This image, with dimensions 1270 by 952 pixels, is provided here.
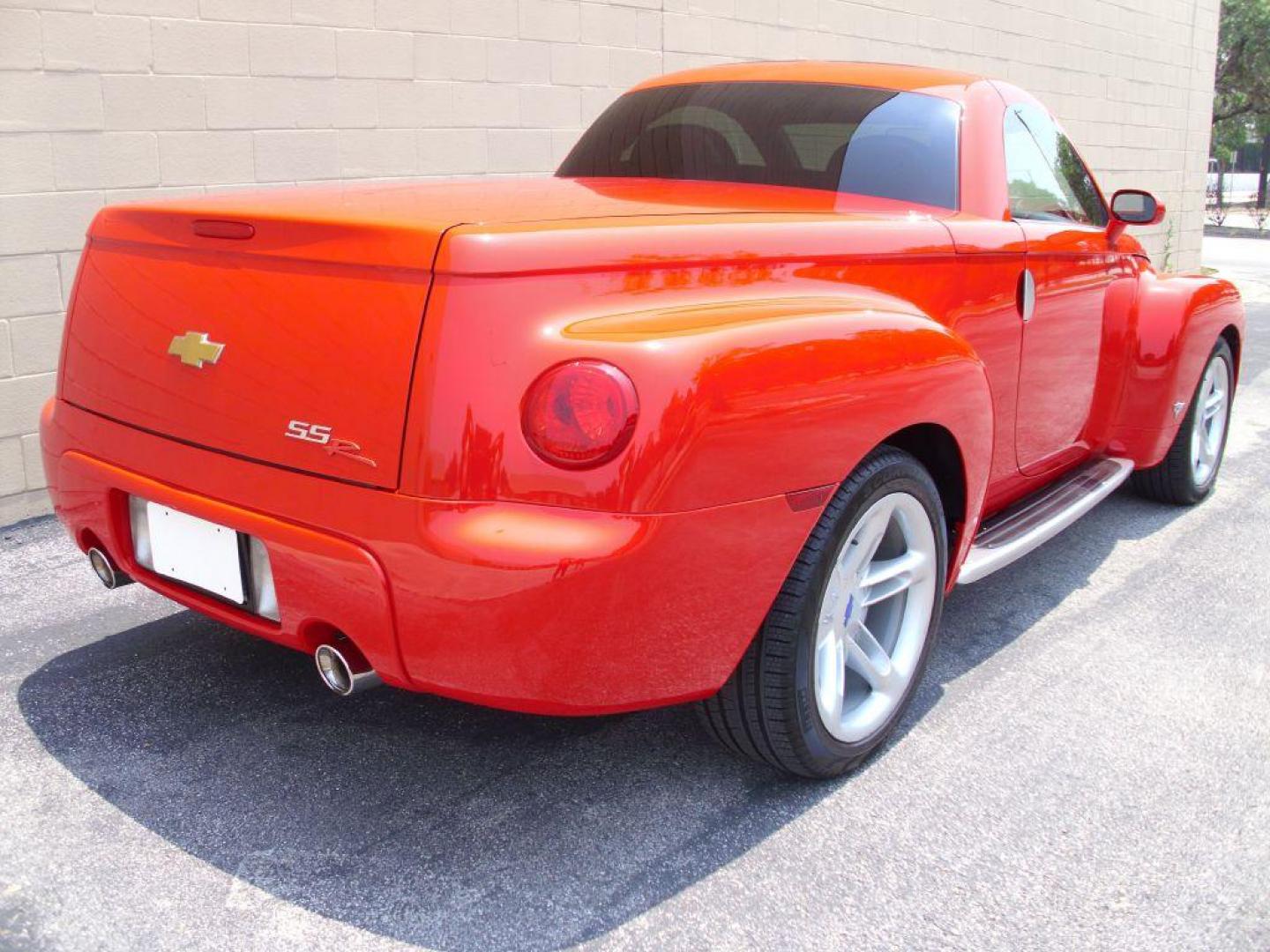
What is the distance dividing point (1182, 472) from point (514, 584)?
11.8ft

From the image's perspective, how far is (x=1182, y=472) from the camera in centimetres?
479

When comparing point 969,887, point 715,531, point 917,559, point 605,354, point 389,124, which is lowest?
point 969,887

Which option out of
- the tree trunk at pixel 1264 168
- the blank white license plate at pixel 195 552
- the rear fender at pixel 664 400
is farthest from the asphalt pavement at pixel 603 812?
the tree trunk at pixel 1264 168

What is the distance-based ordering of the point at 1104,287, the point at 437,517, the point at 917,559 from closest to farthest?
the point at 437,517, the point at 917,559, the point at 1104,287

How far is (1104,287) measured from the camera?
396 cm

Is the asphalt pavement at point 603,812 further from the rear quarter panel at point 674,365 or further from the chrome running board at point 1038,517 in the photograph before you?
the rear quarter panel at point 674,365

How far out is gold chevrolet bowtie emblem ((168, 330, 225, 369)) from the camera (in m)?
2.37

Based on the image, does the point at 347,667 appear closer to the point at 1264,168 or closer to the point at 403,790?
the point at 403,790

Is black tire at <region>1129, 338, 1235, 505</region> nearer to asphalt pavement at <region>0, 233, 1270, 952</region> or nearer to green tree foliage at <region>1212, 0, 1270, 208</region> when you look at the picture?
asphalt pavement at <region>0, 233, 1270, 952</region>

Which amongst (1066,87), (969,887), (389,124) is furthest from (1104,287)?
(1066,87)

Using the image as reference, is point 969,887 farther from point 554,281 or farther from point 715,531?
point 554,281

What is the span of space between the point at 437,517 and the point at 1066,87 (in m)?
10.7

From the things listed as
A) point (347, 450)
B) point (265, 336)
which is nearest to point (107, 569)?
point (265, 336)

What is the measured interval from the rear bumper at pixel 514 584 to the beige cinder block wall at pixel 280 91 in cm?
253
